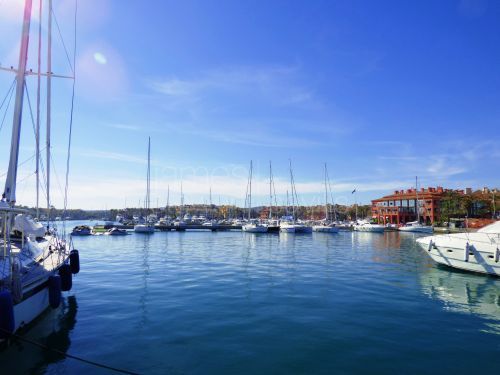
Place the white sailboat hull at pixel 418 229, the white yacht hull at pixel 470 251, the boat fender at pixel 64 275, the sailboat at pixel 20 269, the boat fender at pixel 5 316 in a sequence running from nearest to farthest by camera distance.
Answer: the boat fender at pixel 5 316 → the sailboat at pixel 20 269 → the boat fender at pixel 64 275 → the white yacht hull at pixel 470 251 → the white sailboat hull at pixel 418 229

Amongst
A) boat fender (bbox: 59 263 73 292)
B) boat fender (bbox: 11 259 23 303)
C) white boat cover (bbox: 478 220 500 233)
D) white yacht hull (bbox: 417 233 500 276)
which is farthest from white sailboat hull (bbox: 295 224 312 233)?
boat fender (bbox: 11 259 23 303)

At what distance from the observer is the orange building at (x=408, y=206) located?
10869cm

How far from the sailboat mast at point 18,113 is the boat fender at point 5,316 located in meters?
5.62

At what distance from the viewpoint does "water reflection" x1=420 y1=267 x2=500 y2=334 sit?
1473 cm

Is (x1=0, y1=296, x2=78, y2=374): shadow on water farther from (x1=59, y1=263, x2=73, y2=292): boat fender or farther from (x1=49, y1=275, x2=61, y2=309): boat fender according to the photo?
(x1=59, y1=263, x2=73, y2=292): boat fender

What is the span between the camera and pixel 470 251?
23.2 meters

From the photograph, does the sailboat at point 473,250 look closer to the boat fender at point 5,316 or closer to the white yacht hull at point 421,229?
the boat fender at point 5,316

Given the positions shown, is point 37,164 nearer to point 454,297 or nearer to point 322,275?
point 322,275

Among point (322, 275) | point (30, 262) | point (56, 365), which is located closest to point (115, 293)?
point (30, 262)

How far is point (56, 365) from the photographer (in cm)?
919

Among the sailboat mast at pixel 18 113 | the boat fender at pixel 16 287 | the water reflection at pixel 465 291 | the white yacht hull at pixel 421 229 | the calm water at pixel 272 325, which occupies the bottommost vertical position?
the white yacht hull at pixel 421 229

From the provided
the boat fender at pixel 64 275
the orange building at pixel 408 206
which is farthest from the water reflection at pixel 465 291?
the orange building at pixel 408 206

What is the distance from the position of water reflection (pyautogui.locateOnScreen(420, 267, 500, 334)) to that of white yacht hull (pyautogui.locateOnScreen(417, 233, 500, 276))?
0.62 meters

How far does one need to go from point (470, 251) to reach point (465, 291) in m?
5.88
